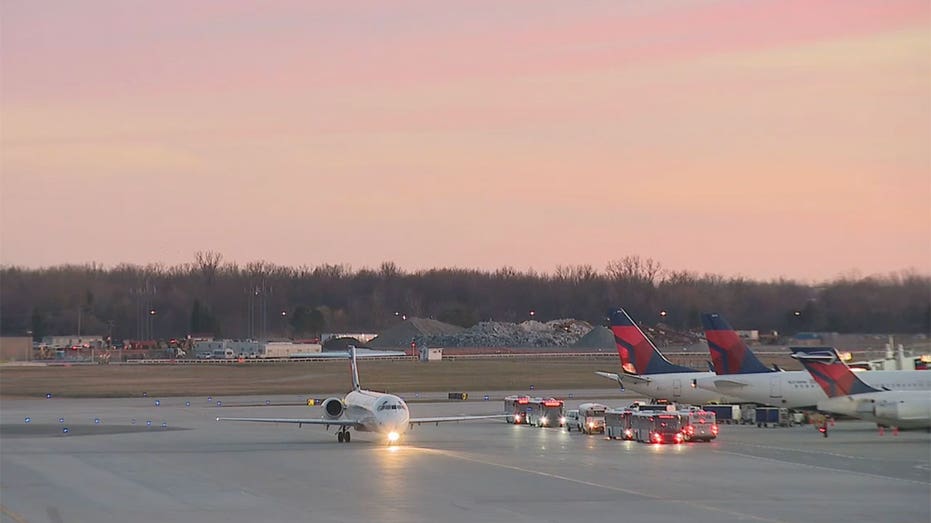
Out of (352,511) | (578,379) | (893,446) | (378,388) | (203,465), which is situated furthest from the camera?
(578,379)

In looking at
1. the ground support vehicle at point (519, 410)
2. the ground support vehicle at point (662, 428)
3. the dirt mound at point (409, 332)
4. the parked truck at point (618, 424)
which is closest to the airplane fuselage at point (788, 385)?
the parked truck at point (618, 424)

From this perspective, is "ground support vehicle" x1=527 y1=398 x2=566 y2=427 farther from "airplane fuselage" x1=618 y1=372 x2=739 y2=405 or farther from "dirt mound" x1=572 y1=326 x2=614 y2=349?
"dirt mound" x1=572 y1=326 x2=614 y2=349

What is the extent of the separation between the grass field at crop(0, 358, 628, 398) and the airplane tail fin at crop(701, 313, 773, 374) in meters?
36.9

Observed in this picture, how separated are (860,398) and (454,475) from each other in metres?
21.1

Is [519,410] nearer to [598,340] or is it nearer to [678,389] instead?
[678,389]

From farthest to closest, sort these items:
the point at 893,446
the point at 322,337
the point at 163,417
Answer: the point at 322,337 < the point at 163,417 < the point at 893,446

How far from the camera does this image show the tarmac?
3394cm

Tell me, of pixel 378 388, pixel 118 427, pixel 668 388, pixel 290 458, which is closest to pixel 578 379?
pixel 378 388

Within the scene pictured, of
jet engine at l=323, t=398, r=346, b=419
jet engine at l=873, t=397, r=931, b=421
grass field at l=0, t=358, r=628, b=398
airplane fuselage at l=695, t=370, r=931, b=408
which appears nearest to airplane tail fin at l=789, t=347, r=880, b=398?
jet engine at l=873, t=397, r=931, b=421

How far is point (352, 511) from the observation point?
112ft

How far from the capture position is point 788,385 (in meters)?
64.6

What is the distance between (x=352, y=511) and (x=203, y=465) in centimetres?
1559

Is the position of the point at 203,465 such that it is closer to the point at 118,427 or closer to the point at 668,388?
the point at 118,427

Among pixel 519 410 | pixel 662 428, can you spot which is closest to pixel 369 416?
pixel 662 428
